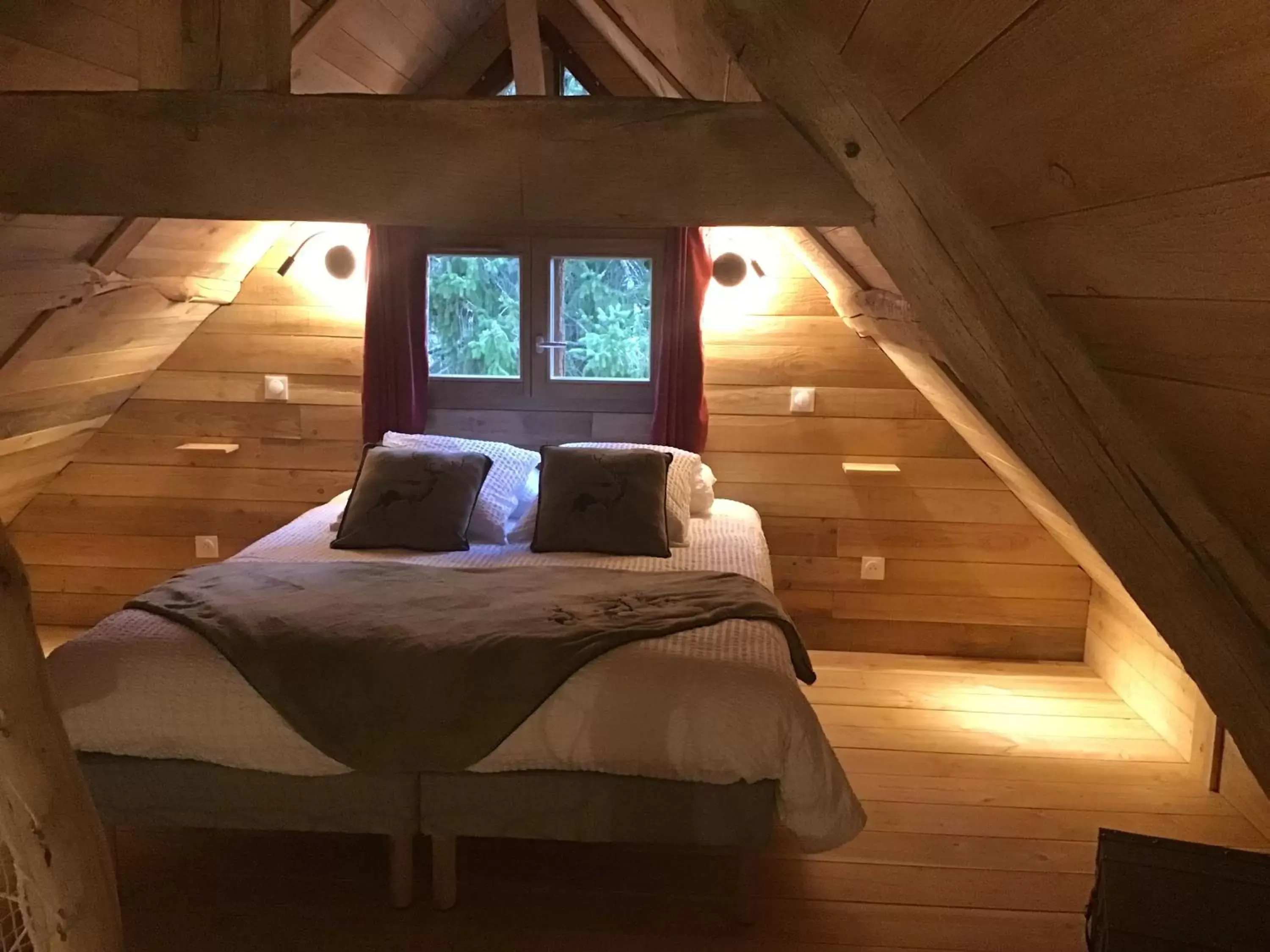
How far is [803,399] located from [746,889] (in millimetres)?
2038

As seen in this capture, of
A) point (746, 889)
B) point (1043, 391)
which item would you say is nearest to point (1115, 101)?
point (1043, 391)

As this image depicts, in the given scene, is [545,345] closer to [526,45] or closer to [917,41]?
[526,45]

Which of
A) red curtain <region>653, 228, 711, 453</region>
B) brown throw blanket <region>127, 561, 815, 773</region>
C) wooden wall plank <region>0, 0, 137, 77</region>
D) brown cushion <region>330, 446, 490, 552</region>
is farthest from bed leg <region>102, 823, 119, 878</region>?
red curtain <region>653, 228, 711, 453</region>

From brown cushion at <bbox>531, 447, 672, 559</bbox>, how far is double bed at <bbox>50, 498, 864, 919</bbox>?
3.20 feet

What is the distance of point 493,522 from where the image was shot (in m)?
3.47

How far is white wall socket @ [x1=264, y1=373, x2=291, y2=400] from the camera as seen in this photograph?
4.06m

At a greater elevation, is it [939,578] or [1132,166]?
[1132,166]

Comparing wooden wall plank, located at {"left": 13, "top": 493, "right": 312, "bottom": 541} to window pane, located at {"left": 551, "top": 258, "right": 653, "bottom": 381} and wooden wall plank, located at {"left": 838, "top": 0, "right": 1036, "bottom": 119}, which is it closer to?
window pane, located at {"left": 551, "top": 258, "right": 653, "bottom": 381}

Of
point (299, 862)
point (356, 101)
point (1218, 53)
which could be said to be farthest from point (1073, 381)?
point (299, 862)

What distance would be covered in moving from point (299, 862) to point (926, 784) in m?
1.67

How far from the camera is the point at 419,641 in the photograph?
7.78ft

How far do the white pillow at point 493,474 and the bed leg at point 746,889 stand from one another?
1425 millimetres

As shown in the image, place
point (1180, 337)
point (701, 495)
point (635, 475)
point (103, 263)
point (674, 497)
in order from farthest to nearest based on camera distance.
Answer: point (701, 495), point (674, 497), point (635, 475), point (103, 263), point (1180, 337)

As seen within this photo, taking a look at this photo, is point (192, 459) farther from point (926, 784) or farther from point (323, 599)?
point (926, 784)
